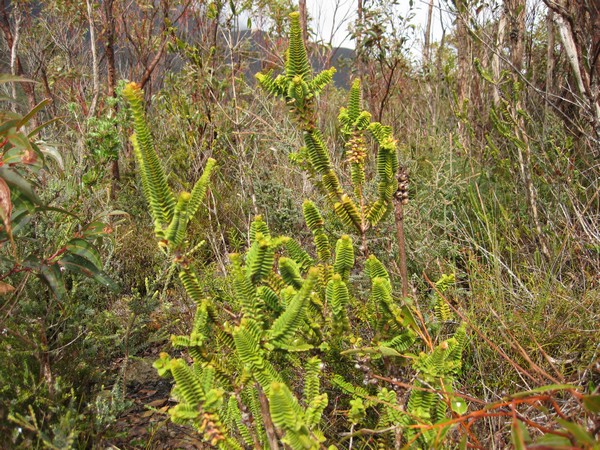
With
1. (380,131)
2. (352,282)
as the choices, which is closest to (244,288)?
(380,131)

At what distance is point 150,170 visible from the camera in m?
1.01

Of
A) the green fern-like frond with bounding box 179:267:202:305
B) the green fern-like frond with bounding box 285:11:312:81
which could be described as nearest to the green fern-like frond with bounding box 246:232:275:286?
the green fern-like frond with bounding box 179:267:202:305

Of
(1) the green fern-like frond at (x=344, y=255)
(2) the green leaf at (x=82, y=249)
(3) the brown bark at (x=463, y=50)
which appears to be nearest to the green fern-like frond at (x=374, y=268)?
(1) the green fern-like frond at (x=344, y=255)

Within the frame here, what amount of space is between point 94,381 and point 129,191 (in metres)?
2.35

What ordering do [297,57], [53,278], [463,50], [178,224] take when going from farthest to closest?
1. [463,50]
2. [53,278]
3. [297,57]
4. [178,224]

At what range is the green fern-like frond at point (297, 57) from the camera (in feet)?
3.94

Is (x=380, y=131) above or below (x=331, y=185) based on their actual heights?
above

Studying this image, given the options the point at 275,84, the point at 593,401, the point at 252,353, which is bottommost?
the point at 252,353

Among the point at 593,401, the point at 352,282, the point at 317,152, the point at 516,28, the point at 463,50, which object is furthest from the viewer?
the point at 463,50

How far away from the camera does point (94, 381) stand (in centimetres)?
191

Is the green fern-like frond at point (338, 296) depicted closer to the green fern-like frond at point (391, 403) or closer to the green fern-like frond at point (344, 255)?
the green fern-like frond at point (344, 255)

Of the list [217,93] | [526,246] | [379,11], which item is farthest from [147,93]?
[526,246]

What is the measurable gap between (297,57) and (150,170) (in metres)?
0.48

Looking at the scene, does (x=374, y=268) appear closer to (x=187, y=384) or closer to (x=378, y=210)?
(x=378, y=210)
